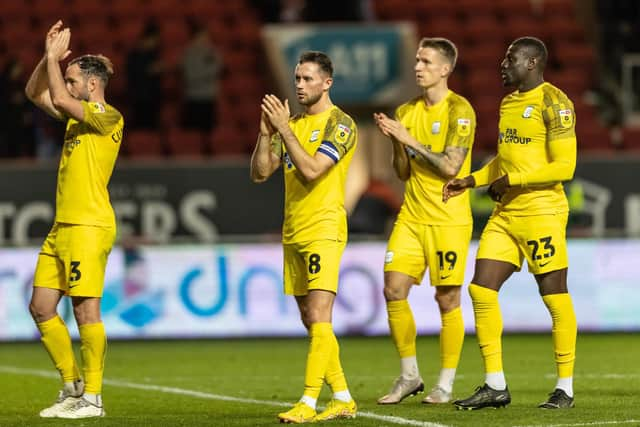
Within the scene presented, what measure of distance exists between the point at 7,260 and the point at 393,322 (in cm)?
670

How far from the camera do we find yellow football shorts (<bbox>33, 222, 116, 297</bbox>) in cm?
835

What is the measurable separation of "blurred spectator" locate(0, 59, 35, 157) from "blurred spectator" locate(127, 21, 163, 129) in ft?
4.33

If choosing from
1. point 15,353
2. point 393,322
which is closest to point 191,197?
point 15,353

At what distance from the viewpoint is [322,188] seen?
8133 mm

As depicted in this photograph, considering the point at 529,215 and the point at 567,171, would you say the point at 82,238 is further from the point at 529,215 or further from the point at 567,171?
the point at 567,171

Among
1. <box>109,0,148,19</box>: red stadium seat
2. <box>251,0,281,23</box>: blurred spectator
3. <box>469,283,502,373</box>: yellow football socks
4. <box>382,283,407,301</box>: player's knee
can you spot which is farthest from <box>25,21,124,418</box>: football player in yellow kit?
<box>109,0,148,19</box>: red stadium seat

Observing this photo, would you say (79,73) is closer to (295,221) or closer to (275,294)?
(295,221)

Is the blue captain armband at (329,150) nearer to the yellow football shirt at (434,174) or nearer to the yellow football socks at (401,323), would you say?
the yellow football shirt at (434,174)

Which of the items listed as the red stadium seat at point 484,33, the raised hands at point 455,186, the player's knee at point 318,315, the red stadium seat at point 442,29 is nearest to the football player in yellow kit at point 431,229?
the raised hands at point 455,186

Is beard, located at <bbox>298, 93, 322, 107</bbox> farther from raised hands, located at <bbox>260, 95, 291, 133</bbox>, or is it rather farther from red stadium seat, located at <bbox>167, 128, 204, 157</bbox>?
red stadium seat, located at <bbox>167, 128, 204, 157</bbox>

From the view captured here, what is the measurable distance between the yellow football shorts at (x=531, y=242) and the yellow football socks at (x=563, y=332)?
8.0 inches

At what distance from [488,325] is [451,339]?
0.58 metres

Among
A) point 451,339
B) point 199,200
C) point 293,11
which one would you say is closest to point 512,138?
point 451,339

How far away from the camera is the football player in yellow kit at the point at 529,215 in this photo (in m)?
8.48
